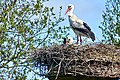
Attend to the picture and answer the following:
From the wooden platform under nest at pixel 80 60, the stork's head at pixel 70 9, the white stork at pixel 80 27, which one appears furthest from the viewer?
the stork's head at pixel 70 9

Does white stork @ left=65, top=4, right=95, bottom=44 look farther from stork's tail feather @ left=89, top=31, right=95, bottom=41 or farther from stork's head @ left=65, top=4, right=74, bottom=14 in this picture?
stork's head @ left=65, top=4, right=74, bottom=14

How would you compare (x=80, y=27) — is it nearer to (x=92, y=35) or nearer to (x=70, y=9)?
(x=92, y=35)

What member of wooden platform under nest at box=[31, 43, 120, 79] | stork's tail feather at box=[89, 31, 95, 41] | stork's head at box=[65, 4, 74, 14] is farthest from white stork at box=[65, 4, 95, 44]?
wooden platform under nest at box=[31, 43, 120, 79]

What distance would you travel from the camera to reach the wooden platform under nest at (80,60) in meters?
7.21

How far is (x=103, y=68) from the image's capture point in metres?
7.42

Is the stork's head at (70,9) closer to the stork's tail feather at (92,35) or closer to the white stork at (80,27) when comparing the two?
the white stork at (80,27)

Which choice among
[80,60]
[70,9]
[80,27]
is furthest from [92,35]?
[80,60]

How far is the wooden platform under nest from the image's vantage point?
23.7ft

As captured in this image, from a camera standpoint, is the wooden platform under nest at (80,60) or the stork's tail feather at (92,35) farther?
the stork's tail feather at (92,35)

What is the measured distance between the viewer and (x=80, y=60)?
297 inches

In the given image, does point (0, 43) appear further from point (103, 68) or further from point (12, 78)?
point (103, 68)

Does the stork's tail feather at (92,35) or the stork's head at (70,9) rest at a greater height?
the stork's head at (70,9)

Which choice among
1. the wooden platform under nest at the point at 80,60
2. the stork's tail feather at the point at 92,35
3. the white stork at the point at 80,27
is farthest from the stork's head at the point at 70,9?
the wooden platform under nest at the point at 80,60

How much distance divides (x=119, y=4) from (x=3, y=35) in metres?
7.59
